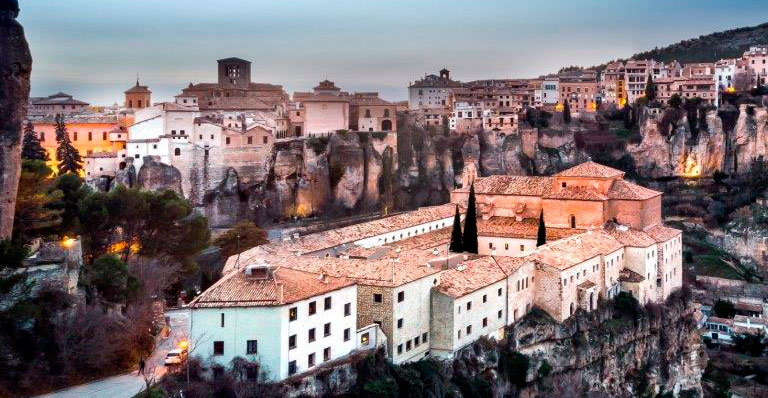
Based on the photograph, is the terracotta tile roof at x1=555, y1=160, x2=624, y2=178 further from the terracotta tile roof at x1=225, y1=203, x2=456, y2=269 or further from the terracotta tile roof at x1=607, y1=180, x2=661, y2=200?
the terracotta tile roof at x1=225, y1=203, x2=456, y2=269

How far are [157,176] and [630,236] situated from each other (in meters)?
25.4

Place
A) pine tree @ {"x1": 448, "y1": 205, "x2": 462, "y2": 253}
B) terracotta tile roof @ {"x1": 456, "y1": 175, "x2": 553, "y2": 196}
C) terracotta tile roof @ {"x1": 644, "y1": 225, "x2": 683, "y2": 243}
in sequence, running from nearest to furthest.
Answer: pine tree @ {"x1": 448, "y1": 205, "x2": 462, "y2": 253} < terracotta tile roof @ {"x1": 644, "y1": 225, "x2": 683, "y2": 243} < terracotta tile roof @ {"x1": 456, "y1": 175, "x2": 553, "y2": 196}

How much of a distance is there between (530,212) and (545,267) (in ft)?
33.4

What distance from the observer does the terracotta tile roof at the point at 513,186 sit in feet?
142

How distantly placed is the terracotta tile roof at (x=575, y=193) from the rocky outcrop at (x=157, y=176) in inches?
790

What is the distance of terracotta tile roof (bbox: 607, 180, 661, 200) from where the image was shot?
40562mm

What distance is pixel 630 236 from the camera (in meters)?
38.3

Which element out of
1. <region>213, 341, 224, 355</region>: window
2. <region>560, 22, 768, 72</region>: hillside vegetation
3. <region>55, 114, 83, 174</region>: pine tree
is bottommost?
<region>213, 341, 224, 355</region>: window

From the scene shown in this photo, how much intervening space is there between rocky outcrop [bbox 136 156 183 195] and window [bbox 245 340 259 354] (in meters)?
27.4

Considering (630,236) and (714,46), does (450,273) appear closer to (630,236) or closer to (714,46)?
(630,236)

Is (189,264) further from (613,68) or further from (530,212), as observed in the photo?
(613,68)

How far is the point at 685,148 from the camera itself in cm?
7331

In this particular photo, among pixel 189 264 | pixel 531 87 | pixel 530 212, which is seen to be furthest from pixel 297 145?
pixel 531 87

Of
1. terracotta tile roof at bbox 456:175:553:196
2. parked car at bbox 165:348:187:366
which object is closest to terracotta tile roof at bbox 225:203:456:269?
terracotta tile roof at bbox 456:175:553:196
